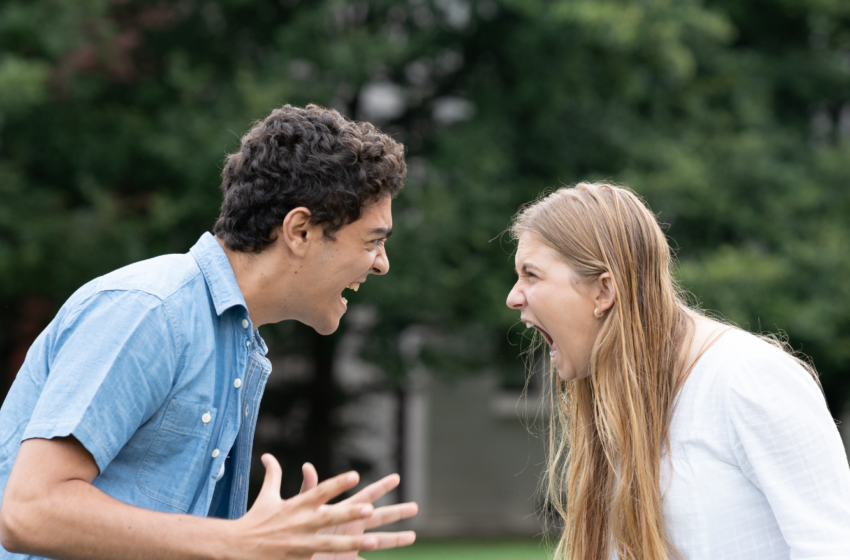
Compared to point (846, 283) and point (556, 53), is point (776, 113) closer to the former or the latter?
point (846, 283)

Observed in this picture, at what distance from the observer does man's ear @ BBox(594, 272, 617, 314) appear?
2.57m

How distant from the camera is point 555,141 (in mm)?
11586

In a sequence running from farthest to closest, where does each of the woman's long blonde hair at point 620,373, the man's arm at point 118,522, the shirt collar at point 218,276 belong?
the woman's long blonde hair at point 620,373
the shirt collar at point 218,276
the man's arm at point 118,522

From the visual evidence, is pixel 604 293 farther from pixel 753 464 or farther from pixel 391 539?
pixel 391 539

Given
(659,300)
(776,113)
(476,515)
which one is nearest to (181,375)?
(659,300)

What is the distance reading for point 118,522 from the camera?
1.82 metres

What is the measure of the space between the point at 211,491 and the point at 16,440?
0.48 m

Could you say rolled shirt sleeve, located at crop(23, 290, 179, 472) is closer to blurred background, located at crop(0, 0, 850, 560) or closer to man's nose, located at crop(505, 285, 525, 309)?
man's nose, located at crop(505, 285, 525, 309)

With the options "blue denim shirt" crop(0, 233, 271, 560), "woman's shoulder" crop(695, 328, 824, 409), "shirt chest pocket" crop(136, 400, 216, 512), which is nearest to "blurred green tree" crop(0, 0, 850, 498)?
"woman's shoulder" crop(695, 328, 824, 409)

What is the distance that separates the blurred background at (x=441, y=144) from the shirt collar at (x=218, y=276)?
7.27 m

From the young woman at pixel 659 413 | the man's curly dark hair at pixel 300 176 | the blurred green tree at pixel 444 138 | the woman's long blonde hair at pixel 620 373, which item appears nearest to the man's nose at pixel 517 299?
the young woman at pixel 659 413

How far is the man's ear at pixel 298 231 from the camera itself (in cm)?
243

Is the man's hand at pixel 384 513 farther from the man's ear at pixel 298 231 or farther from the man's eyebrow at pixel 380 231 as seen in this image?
the man's eyebrow at pixel 380 231

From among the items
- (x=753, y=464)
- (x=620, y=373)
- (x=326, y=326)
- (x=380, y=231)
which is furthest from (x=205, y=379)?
(x=753, y=464)
